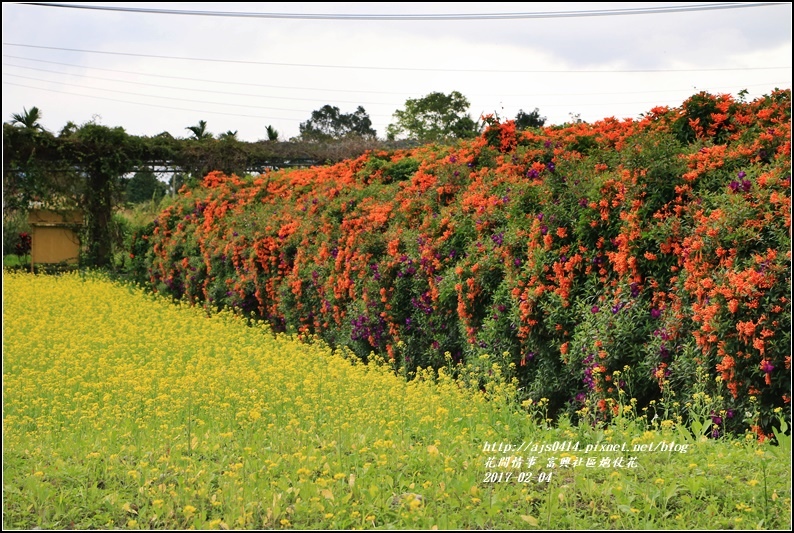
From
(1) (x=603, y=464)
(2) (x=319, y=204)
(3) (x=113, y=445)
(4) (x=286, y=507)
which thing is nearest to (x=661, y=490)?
(1) (x=603, y=464)

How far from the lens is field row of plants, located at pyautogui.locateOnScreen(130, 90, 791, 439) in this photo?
201 inches

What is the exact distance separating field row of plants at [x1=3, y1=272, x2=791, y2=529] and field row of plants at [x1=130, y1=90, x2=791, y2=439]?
40cm

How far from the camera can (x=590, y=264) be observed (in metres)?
6.25

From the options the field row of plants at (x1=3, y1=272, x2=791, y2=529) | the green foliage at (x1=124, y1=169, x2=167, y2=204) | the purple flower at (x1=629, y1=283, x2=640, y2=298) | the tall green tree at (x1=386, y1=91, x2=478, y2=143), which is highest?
the tall green tree at (x1=386, y1=91, x2=478, y2=143)

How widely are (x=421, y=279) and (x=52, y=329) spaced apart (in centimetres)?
509

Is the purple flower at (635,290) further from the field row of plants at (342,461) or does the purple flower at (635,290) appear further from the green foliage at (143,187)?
the green foliage at (143,187)

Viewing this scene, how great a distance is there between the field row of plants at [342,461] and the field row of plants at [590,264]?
397mm

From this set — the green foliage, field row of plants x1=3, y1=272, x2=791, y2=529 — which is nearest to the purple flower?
field row of plants x1=3, y1=272, x2=791, y2=529

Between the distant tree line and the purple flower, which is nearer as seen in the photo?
the purple flower

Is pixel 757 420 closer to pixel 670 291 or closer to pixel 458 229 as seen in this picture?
pixel 670 291

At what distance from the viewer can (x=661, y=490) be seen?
13.3 feet

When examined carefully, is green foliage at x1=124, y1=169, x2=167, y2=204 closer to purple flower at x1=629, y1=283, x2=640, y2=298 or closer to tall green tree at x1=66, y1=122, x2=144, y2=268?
tall green tree at x1=66, y1=122, x2=144, y2=268

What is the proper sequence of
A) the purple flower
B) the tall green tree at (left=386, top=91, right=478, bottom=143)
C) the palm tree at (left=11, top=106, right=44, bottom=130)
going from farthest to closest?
1. the tall green tree at (left=386, top=91, right=478, bottom=143)
2. the palm tree at (left=11, top=106, right=44, bottom=130)
3. the purple flower

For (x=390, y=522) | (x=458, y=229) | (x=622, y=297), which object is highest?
(x=458, y=229)
